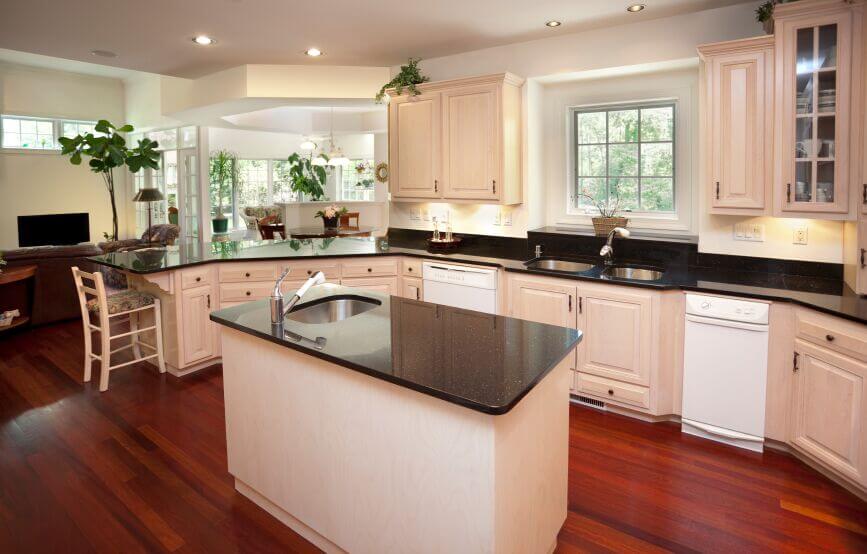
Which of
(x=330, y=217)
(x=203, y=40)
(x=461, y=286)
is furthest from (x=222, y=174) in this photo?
(x=461, y=286)

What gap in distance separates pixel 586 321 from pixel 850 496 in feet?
5.29

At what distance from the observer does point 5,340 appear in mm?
5559

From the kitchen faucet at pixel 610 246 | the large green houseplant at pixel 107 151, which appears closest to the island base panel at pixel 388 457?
the kitchen faucet at pixel 610 246

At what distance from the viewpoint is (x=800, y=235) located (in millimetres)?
3480

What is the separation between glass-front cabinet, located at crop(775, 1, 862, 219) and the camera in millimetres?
2926

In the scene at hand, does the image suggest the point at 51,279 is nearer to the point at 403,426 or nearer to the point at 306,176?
the point at 403,426

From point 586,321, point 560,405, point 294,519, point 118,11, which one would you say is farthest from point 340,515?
point 118,11

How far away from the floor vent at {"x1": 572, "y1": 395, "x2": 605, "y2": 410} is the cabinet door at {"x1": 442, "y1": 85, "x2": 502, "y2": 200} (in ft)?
5.44

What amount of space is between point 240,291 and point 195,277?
0.37 metres

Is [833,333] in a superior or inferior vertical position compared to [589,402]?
superior

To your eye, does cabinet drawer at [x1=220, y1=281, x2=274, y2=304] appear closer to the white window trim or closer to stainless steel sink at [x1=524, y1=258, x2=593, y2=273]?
stainless steel sink at [x1=524, y1=258, x2=593, y2=273]

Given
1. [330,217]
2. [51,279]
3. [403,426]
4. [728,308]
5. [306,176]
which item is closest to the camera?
[403,426]

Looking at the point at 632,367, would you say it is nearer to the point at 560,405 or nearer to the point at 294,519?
the point at 560,405

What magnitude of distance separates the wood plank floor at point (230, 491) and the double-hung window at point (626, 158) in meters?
1.78
